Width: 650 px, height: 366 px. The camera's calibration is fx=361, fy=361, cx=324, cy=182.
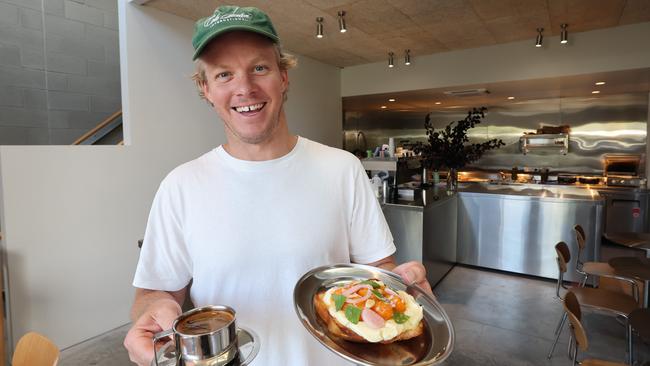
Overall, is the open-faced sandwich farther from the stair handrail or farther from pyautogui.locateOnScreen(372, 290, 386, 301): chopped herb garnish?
the stair handrail

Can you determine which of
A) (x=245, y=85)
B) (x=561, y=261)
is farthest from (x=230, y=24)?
(x=561, y=261)

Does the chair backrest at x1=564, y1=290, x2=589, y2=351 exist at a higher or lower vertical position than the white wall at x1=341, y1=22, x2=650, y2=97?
lower

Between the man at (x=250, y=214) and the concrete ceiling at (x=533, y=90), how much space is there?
17.4 feet

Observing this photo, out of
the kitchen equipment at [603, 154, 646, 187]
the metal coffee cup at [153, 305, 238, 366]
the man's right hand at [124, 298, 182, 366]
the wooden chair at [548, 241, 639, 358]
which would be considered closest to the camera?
the metal coffee cup at [153, 305, 238, 366]

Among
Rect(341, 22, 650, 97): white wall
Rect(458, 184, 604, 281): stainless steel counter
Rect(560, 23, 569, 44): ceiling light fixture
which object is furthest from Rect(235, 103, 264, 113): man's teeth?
Rect(341, 22, 650, 97): white wall

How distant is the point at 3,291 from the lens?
9.14 feet

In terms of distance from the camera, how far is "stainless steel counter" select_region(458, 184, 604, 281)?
4184 millimetres

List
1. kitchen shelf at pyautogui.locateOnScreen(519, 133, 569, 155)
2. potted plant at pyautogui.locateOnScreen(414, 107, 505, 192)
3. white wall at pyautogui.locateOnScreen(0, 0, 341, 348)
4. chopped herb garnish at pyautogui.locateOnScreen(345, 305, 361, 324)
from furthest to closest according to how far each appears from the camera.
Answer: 1. kitchen shelf at pyautogui.locateOnScreen(519, 133, 569, 155)
2. potted plant at pyautogui.locateOnScreen(414, 107, 505, 192)
3. white wall at pyautogui.locateOnScreen(0, 0, 341, 348)
4. chopped herb garnish at pyautogui.locateOnScreen(345, 305, 361, 324)

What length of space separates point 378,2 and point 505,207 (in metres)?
2.94

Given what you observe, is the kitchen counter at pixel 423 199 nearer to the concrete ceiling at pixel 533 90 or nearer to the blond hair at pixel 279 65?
the concrete ceiling at pixel 533 90

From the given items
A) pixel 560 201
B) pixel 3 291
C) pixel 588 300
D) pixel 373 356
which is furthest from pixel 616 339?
pixel 3 291

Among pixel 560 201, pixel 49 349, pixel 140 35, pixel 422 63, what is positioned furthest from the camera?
pixel 422 63

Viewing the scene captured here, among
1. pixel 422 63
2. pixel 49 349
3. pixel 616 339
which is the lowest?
pixel 616 339

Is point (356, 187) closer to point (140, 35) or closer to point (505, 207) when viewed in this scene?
point (140, 35)
